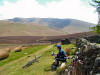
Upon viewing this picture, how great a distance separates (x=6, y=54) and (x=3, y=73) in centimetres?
990

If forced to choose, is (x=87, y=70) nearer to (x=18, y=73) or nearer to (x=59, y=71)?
(x=59, y=71)

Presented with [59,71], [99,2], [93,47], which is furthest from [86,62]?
[99,2]

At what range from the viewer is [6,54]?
85.0 feet

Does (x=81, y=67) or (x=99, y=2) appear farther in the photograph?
(x=99, y=2)

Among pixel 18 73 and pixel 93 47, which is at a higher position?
pixel 93 47

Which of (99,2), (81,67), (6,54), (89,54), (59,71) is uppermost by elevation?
(99,2)

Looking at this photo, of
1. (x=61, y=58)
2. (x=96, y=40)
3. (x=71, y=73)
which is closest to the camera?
(x=71, y=73)

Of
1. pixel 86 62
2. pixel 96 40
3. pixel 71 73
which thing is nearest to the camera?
pixel 86 62

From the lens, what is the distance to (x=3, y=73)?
53.6ft

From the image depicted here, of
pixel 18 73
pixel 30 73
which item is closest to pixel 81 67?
pixel 30 73

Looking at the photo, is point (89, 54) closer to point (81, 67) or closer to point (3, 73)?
point (81, 67)

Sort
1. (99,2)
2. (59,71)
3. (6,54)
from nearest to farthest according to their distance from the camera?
(59,71) → (99,2) → (6,54)

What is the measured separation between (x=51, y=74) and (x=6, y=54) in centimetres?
1506

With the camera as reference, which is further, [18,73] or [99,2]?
[99,2]
